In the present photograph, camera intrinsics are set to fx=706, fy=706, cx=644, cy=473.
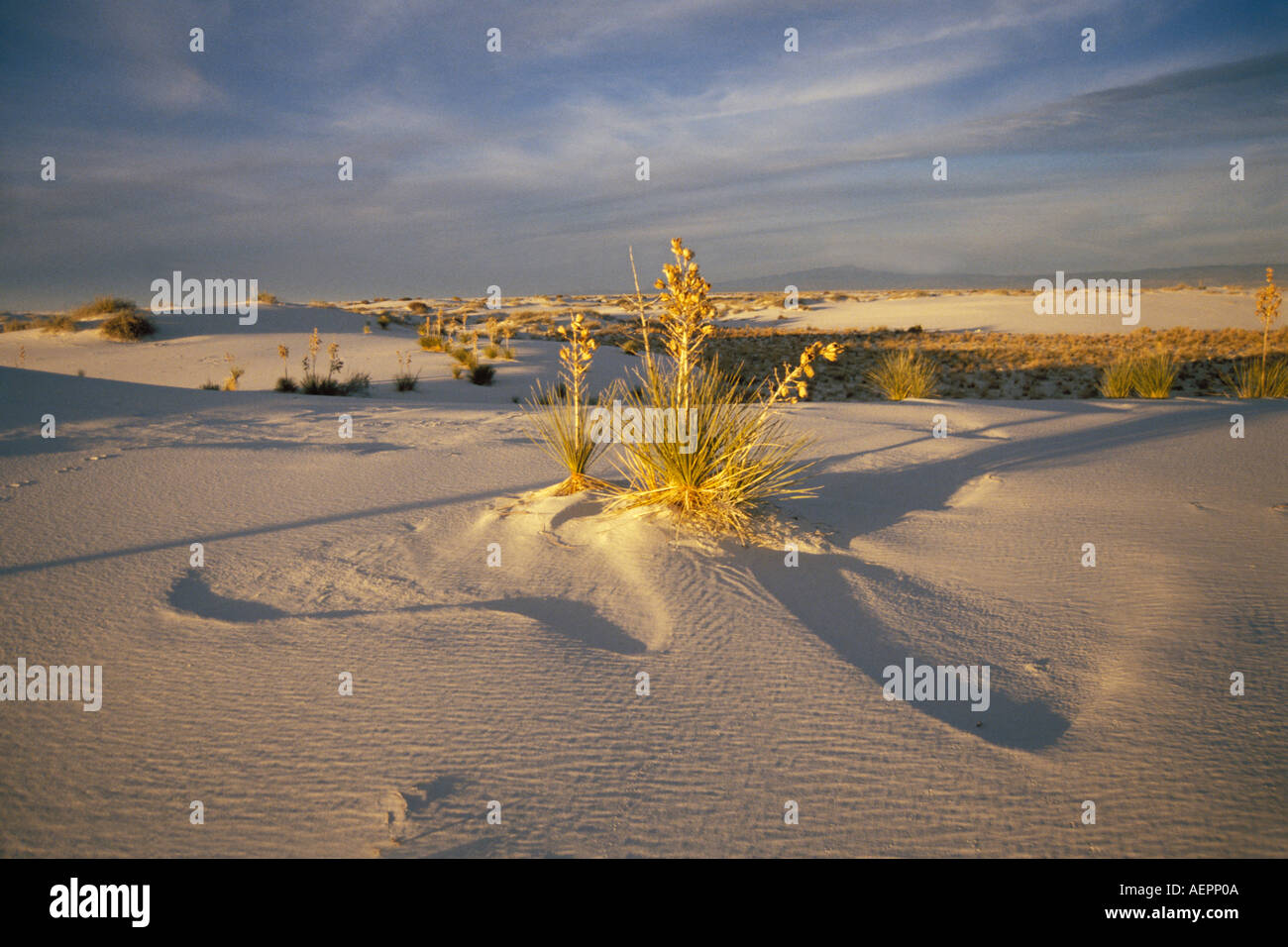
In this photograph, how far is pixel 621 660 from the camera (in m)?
2.51

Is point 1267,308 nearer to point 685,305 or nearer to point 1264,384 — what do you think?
point 1264,384

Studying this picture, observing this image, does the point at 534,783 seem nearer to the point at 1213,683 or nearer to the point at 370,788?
the point at 370,788

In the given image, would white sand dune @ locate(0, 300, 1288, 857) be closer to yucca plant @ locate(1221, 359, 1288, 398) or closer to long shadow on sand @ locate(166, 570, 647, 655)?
long shadow on sand @ locate(166, 570, 647, 655)

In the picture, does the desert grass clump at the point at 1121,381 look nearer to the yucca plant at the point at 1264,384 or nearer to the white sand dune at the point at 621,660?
the yucca plant at the point at 1264,384

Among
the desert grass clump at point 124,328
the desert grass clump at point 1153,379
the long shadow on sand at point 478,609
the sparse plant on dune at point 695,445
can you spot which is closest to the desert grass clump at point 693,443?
the sparse plant on dune at point 695,445

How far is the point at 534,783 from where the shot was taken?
72.8 inches

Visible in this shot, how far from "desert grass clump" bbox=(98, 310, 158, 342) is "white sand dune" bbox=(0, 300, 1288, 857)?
44.0 ft

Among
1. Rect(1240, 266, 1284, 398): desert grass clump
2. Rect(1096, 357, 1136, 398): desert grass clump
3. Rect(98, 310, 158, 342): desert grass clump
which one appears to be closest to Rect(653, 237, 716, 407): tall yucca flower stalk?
Rect(1240, 266, 1284, 398): desert grass clump

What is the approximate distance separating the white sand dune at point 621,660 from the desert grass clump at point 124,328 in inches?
528

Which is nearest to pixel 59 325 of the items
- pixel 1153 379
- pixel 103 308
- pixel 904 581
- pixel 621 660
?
pixel 103 308

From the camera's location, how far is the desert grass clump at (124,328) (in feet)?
52.0

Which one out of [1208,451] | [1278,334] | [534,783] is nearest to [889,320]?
[1278,334]

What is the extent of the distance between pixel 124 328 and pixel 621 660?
59.4ft

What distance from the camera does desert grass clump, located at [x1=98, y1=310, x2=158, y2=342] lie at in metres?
15.9
